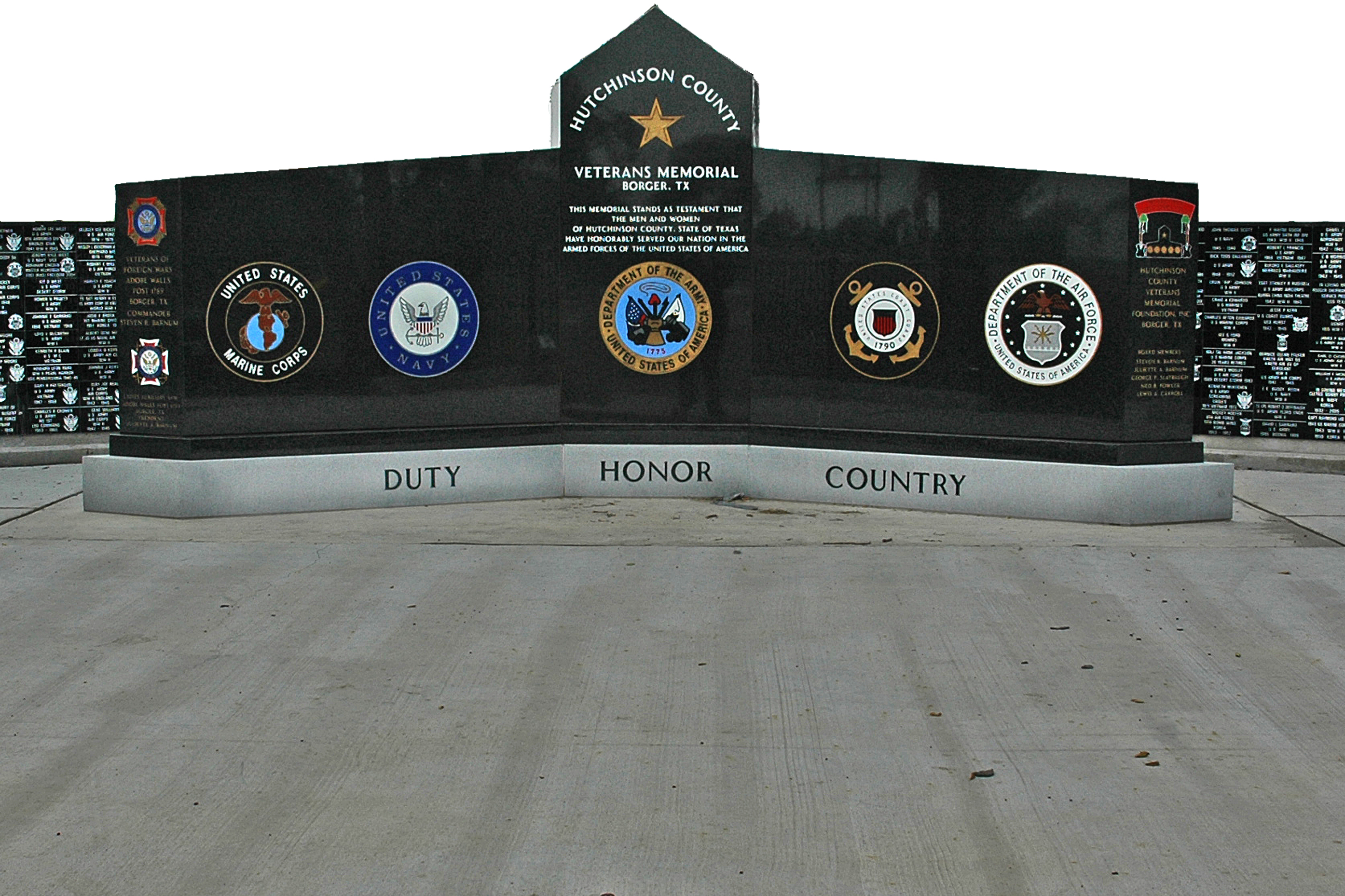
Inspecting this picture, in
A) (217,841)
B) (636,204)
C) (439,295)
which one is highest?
(636,204)

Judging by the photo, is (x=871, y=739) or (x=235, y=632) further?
(x=235, y=632)

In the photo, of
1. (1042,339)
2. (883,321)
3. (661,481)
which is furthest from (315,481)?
(1042,339)

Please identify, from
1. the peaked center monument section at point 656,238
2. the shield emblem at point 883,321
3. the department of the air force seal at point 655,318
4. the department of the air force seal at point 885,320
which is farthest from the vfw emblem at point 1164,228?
the department of the air force seal at point 655,318

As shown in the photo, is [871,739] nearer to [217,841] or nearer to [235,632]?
[217,841]

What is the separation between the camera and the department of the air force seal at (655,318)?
1141cm

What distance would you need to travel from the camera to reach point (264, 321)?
36.1 feet

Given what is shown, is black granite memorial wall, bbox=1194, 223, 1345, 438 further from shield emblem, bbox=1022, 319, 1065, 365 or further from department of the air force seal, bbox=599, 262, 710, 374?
department of the air force seal, bbox=599, 262, 710, 374

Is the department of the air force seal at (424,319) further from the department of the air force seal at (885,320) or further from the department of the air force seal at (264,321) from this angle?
the department of the air force seal at (885,320)

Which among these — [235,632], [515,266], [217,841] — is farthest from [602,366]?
[217,841]

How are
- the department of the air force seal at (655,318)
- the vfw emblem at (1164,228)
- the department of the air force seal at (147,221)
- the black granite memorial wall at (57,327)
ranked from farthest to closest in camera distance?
1. the black granite memorial wall at (57,327)
2. the department of the air force seal at (655,318)
3. the department of the air force seal at (147,221)
4. the vfw emblem at (1164,228)

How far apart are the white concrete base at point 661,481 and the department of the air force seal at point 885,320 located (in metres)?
0.78

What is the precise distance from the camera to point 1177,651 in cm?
719

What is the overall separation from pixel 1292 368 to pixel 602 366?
8.48 metres

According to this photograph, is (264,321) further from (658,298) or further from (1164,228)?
(1164,228)
